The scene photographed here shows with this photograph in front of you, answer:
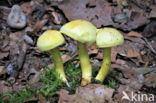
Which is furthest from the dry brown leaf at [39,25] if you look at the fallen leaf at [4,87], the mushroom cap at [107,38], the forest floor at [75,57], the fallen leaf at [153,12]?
the fallen leaf at [153,12]

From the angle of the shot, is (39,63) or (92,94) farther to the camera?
(39,63)

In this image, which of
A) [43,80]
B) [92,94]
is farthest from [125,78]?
[43,80]

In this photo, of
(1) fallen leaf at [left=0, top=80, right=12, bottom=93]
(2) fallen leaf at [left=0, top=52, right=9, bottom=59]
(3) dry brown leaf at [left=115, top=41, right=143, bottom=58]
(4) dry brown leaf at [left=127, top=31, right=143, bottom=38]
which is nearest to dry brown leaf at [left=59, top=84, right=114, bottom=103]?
(1) fallen leaf at [left=0, top=80, right=12, bottom=93]

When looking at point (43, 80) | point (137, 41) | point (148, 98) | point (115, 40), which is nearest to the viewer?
point (115, 40)

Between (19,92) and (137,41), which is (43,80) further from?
(137,41)

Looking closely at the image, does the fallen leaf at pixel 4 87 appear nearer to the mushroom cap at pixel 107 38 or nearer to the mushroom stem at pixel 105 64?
the mushroom stem at pixel 105 64

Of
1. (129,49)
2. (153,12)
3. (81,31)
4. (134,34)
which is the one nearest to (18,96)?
(81,31)
